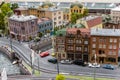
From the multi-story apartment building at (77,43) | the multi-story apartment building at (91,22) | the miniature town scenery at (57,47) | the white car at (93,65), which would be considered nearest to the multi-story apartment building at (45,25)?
the miniature town scenery at (57,47)

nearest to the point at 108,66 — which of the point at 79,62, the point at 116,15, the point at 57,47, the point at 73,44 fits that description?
the point at 79,62

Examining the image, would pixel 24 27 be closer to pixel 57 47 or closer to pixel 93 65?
pixel 57 47

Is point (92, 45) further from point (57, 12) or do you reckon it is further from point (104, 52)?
point (57, 12)

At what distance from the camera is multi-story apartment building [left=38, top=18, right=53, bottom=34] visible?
106 metres

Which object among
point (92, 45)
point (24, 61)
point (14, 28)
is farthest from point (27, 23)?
point (92, 45)

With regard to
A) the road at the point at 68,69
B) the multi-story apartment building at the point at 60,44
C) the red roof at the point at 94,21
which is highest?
the red roof at the point at 94,21

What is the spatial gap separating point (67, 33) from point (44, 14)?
3376cm

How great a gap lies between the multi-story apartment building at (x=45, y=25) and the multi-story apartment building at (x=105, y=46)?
3075cm

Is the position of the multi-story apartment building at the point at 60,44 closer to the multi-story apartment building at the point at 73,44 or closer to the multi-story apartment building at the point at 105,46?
the multi-story apartment building at the point at 73,44

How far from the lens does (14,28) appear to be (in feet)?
343

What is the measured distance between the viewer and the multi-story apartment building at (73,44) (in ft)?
260

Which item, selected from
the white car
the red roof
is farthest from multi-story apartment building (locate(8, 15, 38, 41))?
the white car

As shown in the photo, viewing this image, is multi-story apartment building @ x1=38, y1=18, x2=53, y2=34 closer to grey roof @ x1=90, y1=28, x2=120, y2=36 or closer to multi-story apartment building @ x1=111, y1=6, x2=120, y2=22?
multi-story apartment building @ x1=111, y1=6, x2=120, y2=22

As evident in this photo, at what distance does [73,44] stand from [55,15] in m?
34.5
